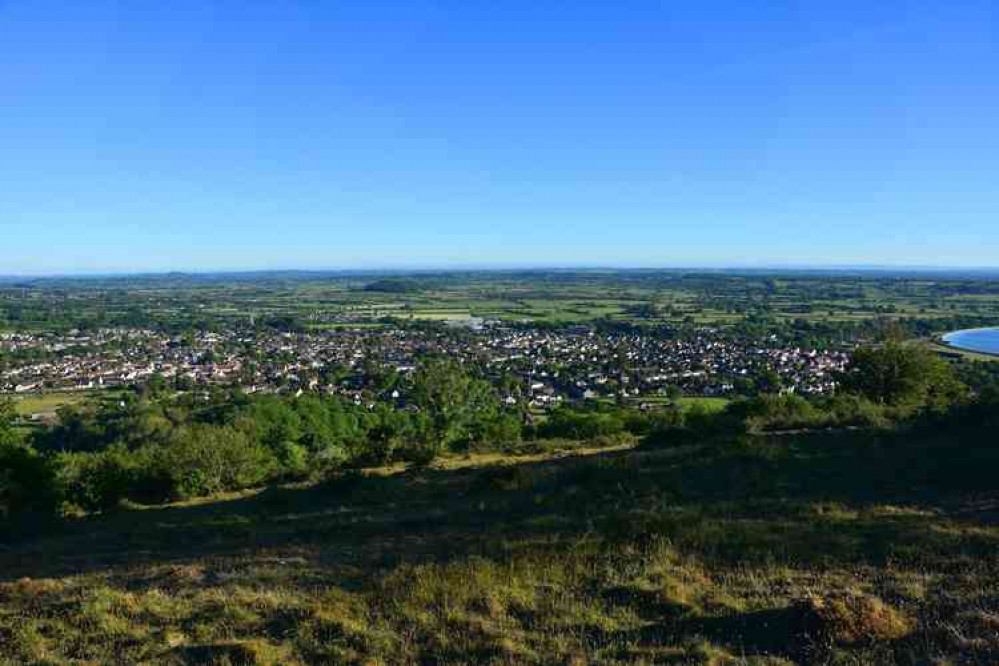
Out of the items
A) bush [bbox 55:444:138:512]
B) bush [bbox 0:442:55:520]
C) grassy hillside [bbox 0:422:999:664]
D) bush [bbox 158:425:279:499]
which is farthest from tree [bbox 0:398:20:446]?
grassy hillside [bbox 0:422:999:664]

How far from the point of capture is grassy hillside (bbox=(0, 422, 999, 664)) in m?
5.40

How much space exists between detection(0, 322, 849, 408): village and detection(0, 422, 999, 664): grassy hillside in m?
30.7

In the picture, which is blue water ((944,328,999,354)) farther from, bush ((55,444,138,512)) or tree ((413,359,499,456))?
bush ((55,444,138,512))

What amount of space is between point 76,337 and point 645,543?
95.6m

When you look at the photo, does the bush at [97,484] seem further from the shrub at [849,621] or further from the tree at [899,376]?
the tree at [899,376]

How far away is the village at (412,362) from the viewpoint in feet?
157

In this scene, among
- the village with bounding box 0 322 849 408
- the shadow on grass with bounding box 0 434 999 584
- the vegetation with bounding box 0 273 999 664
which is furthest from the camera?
the village with bounding box 0 322 849 408

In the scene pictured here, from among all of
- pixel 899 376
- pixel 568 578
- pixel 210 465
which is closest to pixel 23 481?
pixel 210 465

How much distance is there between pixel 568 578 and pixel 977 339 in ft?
202

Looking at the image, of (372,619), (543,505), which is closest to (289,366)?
(543,505)

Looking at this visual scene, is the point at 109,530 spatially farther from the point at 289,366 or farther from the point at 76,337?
the point at 76,337

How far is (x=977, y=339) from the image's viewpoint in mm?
53312

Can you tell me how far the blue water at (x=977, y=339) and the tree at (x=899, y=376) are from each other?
26379 mm

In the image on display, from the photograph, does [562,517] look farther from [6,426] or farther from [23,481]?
[6,426]
